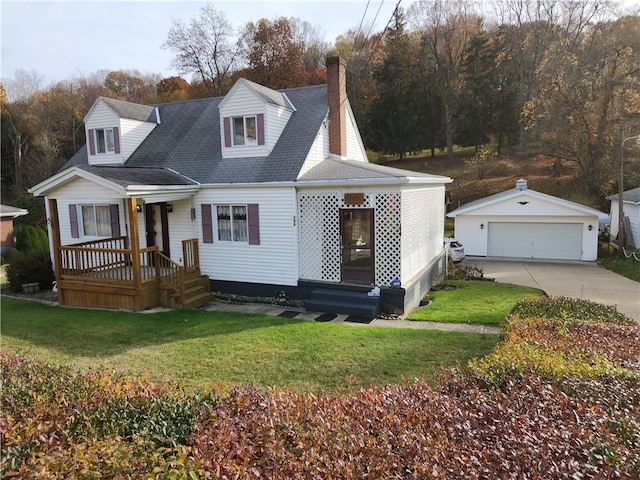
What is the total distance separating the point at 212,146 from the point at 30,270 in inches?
318

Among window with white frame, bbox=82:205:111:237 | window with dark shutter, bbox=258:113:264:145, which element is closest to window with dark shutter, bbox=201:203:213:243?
A: window with dark shutter, bbox=258:113:264:145

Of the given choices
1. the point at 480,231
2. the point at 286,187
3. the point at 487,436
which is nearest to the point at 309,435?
the point at 487,436

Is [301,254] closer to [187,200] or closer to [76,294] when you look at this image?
[187,200]

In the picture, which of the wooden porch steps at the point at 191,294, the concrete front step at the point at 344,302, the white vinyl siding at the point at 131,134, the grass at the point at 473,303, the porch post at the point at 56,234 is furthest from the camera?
the white vinyl siding at the point at 131,134

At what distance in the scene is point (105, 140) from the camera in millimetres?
16297

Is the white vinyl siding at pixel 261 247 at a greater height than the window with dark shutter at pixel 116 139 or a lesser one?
lesser

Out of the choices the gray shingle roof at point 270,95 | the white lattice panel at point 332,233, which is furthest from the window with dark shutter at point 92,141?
the white lattice panel at point 332,233

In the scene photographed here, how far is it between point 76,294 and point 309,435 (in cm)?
1208

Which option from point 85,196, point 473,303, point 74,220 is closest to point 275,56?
point 74,220

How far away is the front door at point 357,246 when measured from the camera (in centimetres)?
1194

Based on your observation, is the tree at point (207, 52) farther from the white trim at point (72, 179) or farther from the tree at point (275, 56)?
the white trim at point (72, 179)

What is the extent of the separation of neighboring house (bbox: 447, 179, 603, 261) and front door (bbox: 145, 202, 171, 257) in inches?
661

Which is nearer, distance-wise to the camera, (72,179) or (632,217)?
(72,179)

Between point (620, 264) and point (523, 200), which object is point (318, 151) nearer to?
point (523, 200)
